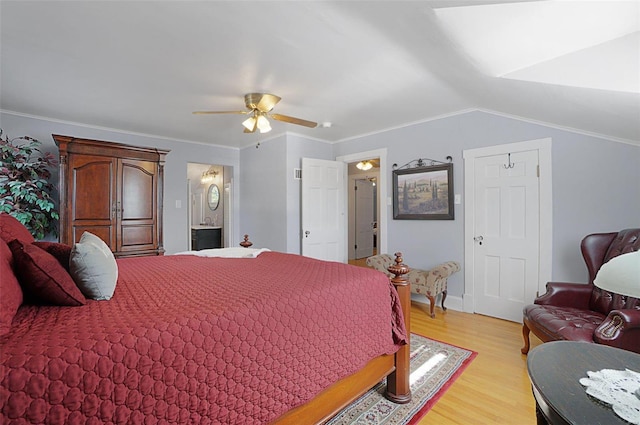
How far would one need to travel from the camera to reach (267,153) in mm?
4711

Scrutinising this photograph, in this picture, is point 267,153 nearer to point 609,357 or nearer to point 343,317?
point 343,317

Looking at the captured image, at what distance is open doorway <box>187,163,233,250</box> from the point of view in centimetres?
549

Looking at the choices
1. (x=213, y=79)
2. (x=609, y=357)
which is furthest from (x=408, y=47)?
(x=609, y=357)

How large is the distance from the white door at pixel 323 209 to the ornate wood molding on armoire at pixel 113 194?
1.93 metres

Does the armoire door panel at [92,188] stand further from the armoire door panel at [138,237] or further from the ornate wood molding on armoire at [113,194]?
the armoire door panel at [138,237]

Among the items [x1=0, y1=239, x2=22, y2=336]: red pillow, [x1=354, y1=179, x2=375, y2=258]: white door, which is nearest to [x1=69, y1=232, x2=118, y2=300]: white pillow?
[x1=0, y1=239, x2=22, y2=336]: red pillow

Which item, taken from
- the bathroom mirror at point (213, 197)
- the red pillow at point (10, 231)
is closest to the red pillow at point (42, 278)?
the red pillow at point (10, 231)

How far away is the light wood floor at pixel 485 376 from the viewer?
67.4 inches

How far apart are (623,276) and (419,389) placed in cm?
151

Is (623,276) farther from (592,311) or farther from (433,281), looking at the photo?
(433,281)

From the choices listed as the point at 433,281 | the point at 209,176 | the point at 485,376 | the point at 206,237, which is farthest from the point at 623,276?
the point at 209,176

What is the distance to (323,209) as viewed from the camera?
457 centimetres

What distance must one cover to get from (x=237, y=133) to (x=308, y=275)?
130 inches

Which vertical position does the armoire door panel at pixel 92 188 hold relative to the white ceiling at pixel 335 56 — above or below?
below
